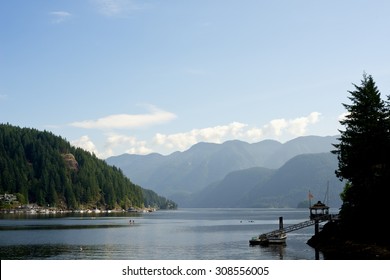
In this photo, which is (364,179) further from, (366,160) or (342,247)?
(342,247)

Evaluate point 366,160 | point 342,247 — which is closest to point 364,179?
point 366,160

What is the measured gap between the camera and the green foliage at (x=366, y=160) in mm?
70188

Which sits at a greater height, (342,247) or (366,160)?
(366,160)

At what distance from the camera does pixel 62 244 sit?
101 meters

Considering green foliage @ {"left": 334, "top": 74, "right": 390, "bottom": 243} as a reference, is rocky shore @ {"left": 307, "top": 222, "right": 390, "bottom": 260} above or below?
below

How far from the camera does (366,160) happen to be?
77312 mm

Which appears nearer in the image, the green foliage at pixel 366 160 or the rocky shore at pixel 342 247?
the rocky shore at pixel 342 247

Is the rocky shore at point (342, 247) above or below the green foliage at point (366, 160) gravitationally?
below

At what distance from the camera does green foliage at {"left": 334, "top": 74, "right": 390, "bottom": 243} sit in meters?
70.2

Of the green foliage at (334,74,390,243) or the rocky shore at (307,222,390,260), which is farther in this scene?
the green foliage at (334,74,390,243)

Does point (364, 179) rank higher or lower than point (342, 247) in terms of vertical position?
higher
